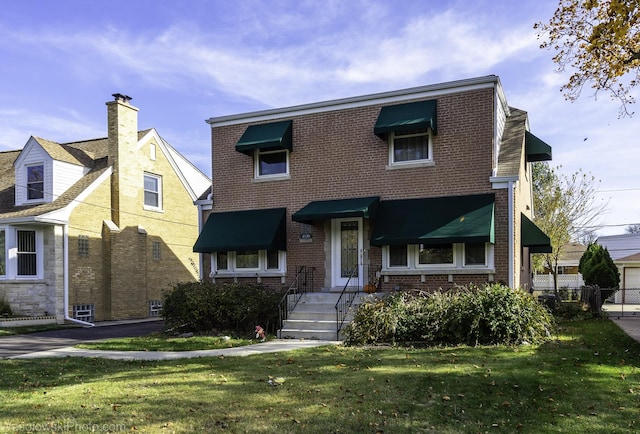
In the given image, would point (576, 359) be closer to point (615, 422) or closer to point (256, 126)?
point (615, 422)

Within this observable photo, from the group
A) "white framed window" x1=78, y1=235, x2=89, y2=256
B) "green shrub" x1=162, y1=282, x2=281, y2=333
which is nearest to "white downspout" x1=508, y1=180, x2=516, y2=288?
"green shrub" x1=162, y1=282, x2=281, y2=333

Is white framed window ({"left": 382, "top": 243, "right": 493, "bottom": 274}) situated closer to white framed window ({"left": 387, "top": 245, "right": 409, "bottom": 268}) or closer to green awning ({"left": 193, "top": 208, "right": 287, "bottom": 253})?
white framed window ({"left": 387, "top": 245, "right": 409, "bottom": 268})

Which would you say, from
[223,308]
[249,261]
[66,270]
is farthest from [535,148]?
[66,270]

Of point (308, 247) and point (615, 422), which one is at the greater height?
point (308, 247)

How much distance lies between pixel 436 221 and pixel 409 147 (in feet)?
8.72

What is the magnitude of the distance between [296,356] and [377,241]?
4.98 metres

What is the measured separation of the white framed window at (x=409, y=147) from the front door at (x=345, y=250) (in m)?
2.21

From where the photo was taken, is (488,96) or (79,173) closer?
(488,96)

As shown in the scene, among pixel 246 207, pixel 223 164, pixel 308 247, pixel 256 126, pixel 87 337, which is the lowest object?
pixel 87 337

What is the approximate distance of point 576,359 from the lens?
29.7 feet

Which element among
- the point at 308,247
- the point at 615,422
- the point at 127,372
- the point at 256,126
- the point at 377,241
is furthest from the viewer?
the point at 256,126

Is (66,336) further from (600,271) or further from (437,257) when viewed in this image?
(600,271)

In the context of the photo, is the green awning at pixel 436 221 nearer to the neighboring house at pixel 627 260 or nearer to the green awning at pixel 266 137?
the green awning at pixel 266 137

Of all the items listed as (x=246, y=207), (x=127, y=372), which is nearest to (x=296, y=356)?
(x=127, y=372)
